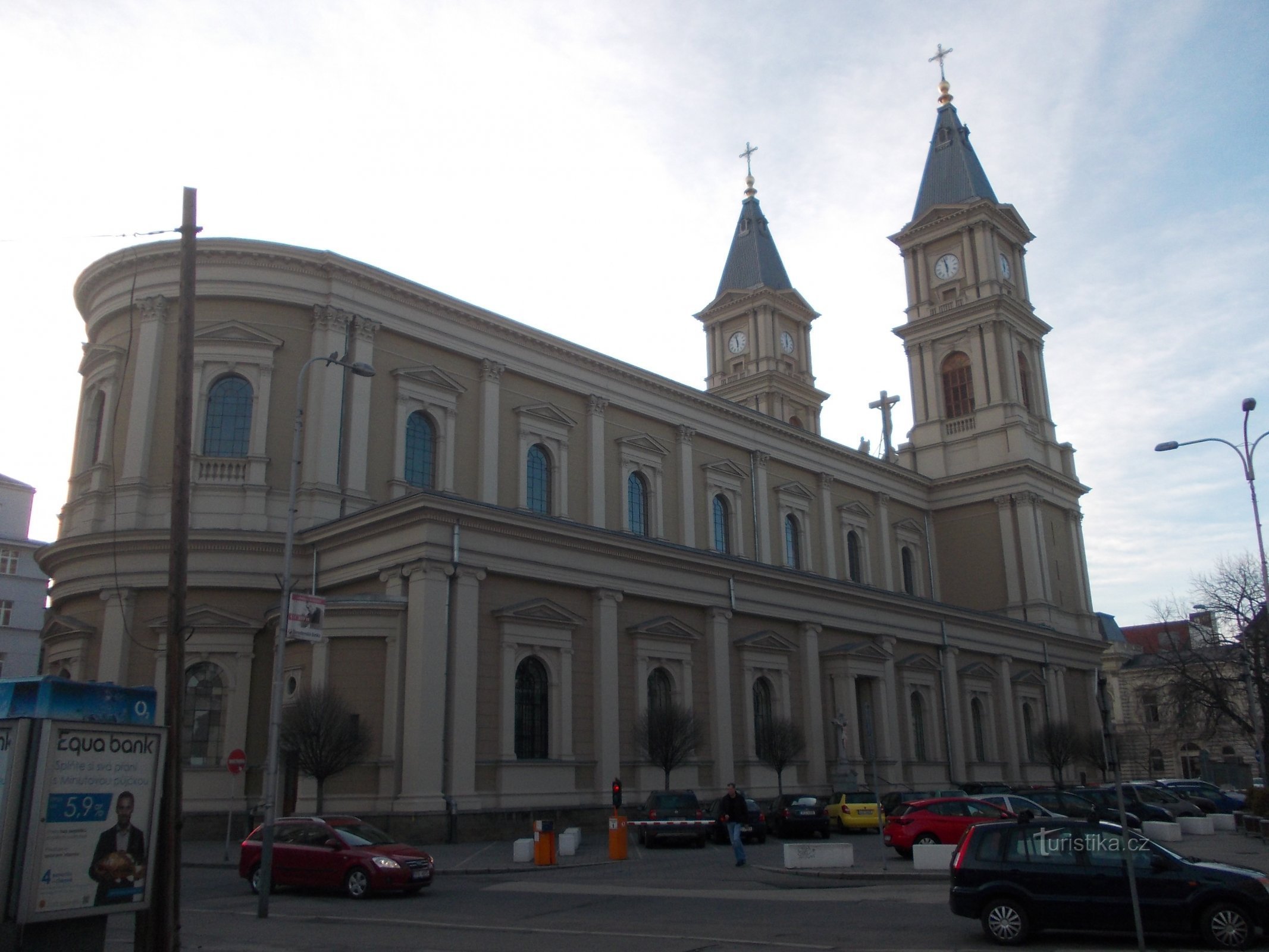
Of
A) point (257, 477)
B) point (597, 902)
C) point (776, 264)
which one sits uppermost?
point (776, 264)

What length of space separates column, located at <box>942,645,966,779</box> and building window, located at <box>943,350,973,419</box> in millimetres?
→ 17304

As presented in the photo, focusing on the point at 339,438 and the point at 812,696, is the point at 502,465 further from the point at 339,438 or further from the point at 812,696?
the point at 812,696

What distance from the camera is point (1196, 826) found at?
30.4 metres

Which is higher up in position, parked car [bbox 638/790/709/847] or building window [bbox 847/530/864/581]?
building window [bbox 847/530/864/581]

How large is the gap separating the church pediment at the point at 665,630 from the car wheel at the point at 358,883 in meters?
15.4

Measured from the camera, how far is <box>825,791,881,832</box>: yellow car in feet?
104

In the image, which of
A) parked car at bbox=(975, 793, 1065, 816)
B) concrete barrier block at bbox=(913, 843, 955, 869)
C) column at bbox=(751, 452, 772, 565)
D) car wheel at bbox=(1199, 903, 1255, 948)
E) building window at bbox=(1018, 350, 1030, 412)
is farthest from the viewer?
building window at bbox=(1018, 350, 1030, 412)

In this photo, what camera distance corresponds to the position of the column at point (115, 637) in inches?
1224

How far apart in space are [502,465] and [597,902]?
71.0 feet

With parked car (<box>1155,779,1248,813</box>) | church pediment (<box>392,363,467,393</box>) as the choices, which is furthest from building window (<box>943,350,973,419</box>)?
church pediment (<box>392,363,467,393</box>)

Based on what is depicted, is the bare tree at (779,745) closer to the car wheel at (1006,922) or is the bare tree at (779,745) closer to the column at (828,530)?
the column at (828,530)

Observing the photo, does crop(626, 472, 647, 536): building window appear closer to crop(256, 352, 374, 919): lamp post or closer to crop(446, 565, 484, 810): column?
crop(446, 565, 484, 810): column

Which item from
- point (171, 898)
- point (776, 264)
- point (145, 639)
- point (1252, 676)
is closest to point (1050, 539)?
point (1252, 676)

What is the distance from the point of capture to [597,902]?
17656mm
